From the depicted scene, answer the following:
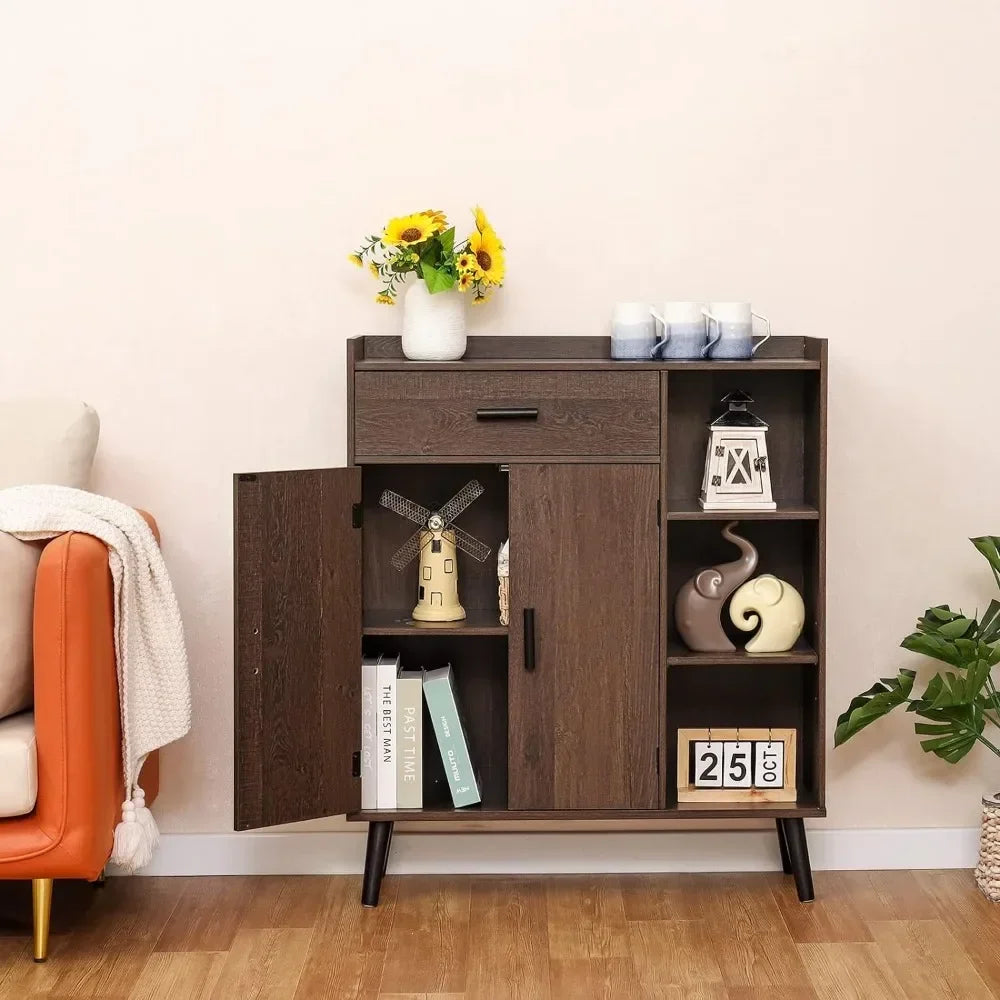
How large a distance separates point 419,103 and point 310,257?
39 centimetres

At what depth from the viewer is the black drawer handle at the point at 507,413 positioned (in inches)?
99.3

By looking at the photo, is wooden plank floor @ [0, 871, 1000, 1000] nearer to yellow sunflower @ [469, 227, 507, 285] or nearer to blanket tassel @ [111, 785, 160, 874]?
blanket tassel @ [111, 785, 160, 874]

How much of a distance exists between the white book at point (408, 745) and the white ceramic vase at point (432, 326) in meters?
0.65

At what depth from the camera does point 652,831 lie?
287 centimetres

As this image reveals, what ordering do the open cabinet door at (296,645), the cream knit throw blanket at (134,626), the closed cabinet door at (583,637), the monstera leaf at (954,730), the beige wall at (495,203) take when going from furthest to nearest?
the beige wall at (495,203)
the monstera leaf at (954,730)
the closed cabinet door at (583,637)
the open cabinet door at (296,645)
the cream knit throw blanket at (134,626)

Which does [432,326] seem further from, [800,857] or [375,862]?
[800,857]

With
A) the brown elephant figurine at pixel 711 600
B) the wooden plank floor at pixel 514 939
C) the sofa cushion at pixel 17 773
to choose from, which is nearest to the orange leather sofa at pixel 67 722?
the sofa cushion at pixel 17 773

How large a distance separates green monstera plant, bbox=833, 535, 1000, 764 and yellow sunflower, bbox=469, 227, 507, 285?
1095 mm

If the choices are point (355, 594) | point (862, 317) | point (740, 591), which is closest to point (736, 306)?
point (862, 317)

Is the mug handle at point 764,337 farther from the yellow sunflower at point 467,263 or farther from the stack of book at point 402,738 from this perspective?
the stack of book at point 402,738

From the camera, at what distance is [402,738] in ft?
8.68

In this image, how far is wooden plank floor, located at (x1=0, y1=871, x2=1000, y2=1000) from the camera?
7.58 ft

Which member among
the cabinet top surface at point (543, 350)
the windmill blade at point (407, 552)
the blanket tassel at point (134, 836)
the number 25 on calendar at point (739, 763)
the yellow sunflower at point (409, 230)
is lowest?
the blanket tassel at point (134, 836)

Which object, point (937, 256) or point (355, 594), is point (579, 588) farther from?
point (937, 256)
